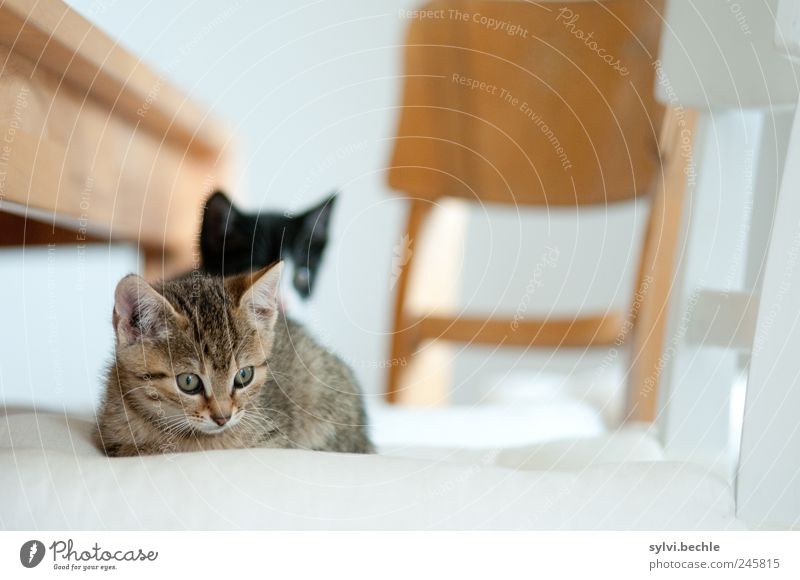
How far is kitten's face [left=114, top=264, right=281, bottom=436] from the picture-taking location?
2.37 feet

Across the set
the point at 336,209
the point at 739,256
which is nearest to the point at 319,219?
the point at 336,209

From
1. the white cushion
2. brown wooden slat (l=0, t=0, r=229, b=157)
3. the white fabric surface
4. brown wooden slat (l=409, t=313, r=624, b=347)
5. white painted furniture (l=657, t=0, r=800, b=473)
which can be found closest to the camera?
the white fabric surface

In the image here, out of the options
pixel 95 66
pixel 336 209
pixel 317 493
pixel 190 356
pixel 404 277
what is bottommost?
pixel 317 493

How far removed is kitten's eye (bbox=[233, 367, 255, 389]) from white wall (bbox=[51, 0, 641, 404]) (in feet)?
1.03

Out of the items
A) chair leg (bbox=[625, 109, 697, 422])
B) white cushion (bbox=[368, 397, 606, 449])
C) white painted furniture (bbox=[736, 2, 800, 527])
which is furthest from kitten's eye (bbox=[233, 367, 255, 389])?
chair leg (bbox=[625, 109, 697, 422])

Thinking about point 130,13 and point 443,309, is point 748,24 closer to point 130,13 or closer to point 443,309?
point 443,309

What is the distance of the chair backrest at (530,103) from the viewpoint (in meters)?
1.13

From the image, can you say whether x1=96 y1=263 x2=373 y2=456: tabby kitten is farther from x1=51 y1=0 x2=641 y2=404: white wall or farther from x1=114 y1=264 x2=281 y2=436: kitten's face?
x1=51 y1=0 x2=641 y2=404: white wall

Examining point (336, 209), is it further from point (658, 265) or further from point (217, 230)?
point (658, 265)

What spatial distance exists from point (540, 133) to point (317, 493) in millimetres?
765

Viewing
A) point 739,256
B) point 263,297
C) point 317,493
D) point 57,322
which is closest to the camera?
point 317,493

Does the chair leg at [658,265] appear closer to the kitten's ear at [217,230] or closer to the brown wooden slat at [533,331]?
the brown wooden slat at [533,331]

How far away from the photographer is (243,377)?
0.76 metres

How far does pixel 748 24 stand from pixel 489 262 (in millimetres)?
525
